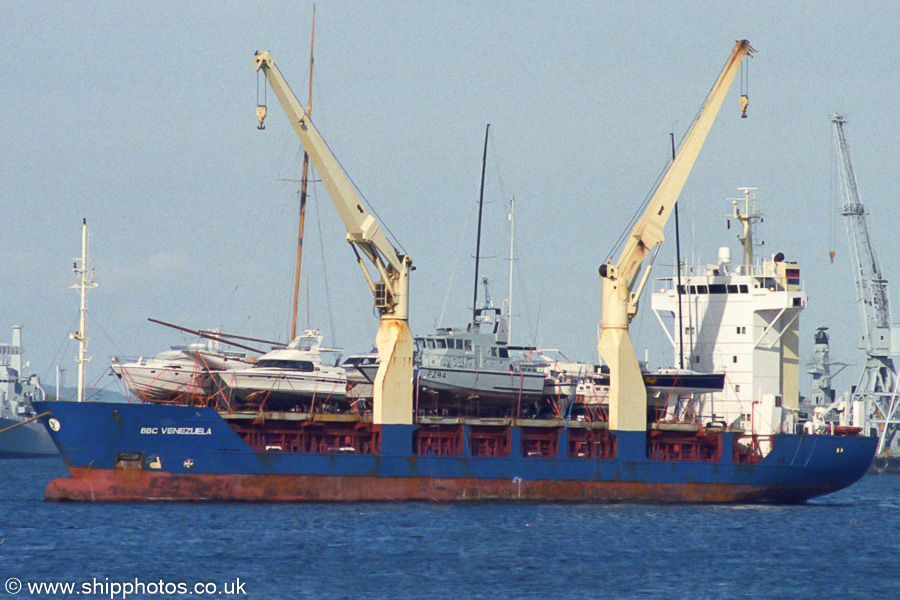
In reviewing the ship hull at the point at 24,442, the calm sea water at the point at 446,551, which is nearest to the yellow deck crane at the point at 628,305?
the calm sea water at the point at 446,551

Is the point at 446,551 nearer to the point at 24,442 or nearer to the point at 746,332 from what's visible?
the point at 746,332

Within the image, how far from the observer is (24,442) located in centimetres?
9712

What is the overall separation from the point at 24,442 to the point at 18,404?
42.6 ft

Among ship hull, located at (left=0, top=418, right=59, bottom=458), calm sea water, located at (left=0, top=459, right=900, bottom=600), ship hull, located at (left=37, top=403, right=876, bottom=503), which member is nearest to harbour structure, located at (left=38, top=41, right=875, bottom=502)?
ship hull, located at (left=37, top=403, right=876, bottom=503)

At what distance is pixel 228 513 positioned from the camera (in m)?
39.9

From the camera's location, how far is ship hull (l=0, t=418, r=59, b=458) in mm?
95312

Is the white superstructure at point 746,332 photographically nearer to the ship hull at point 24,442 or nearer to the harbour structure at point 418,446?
the harbour structure at point 418,446

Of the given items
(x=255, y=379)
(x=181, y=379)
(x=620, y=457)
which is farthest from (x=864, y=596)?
(x=181, y=379)

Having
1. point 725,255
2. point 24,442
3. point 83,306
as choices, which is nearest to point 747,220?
point 725,255

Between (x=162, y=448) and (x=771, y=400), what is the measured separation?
929 inches

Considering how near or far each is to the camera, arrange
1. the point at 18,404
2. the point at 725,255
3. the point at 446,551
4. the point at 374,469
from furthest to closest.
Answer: the point at 18,404, the point at 725,255, the point at 374,469, the point at 446,551

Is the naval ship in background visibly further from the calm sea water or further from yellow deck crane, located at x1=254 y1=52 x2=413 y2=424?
yellow deck crane, located at x1=254 y1=52 x2=413 y2=424

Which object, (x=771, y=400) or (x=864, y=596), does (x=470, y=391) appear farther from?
(x=864, y=596)

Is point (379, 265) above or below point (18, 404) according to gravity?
above
